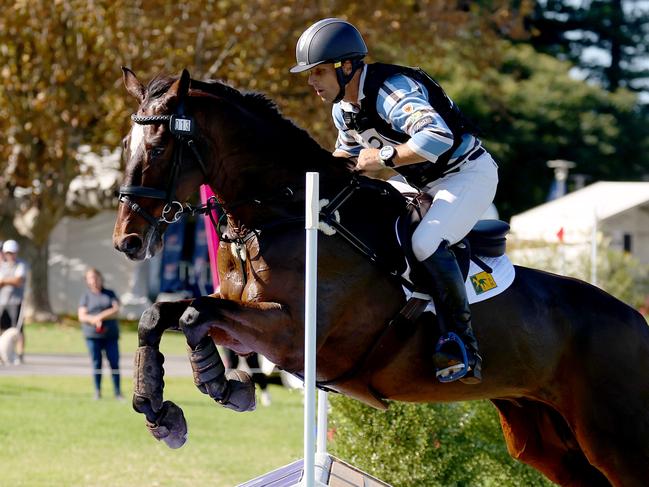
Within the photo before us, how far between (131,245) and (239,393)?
819 millimetres

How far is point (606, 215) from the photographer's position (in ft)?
86.6

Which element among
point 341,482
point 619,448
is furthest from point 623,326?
point 341,482

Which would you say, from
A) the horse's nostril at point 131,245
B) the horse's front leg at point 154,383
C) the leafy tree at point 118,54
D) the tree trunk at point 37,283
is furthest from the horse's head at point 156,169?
the tree trunk at point 37,283

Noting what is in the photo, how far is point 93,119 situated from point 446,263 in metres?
18.9

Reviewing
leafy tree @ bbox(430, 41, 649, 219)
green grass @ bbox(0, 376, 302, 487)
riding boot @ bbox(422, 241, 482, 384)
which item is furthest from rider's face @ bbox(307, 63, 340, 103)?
A: leafy tree @ bbox(430, 41, 649, 219)

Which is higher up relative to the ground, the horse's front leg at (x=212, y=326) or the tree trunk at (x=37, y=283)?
the horse's front leg at (x=212, y=326)

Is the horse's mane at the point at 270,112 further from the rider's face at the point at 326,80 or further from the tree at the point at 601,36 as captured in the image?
the tree at the point at 601,36

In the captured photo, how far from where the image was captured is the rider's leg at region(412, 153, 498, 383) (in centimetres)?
482

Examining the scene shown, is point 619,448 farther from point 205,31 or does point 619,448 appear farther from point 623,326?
point 205,31

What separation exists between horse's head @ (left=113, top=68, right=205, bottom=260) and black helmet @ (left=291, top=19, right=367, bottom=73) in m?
0.56

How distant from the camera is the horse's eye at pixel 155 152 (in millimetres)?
4602

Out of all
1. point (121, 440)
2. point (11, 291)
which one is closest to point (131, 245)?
point (121, 440)

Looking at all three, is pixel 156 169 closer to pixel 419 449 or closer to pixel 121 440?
pixel 419 449

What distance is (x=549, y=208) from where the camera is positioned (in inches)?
968
